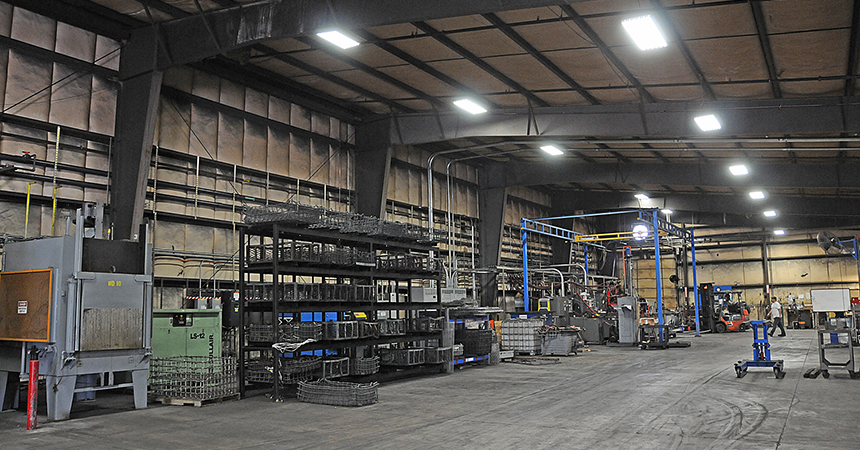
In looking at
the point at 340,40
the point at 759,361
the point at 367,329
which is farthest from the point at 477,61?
the point at 759,361

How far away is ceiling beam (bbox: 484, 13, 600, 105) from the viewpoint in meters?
13.5

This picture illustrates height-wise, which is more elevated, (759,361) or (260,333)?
(260,333)

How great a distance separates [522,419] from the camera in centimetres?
898

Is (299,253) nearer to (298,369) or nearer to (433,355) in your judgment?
(298,369)

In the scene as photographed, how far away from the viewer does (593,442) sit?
7.39 m

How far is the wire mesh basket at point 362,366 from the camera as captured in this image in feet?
42.9

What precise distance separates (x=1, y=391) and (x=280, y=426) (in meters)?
5.08

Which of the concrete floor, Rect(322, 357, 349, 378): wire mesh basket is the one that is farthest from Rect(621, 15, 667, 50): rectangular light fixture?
Rect(322, 357, 349, 378): wire mesh basket

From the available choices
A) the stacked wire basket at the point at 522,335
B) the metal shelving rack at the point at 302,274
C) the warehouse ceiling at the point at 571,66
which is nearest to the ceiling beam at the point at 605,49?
the warehouse ceiling at the point at 571,66

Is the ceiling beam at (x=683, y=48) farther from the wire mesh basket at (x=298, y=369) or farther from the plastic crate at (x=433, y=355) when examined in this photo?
the wire mesh basket at (x=298, y=369)

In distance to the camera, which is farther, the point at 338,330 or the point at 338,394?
the point at 338,330

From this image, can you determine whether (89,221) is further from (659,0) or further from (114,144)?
(659,0)

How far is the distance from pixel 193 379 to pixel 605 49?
431 inches

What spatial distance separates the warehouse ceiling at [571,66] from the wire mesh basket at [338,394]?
666 cm
